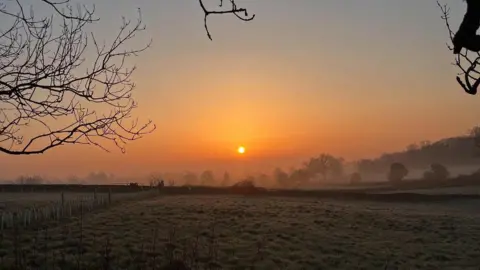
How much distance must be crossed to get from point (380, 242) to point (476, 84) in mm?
25035

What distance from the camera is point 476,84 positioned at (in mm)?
4184

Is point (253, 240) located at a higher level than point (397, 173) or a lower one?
lower

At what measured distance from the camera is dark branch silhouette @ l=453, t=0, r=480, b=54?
319 centimetres

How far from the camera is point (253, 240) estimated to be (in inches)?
1029

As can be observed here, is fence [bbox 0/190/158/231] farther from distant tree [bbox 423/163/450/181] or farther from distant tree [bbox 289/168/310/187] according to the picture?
distant tree [bbox 289/168/310/187]

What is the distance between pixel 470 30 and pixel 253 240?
77.3 feet

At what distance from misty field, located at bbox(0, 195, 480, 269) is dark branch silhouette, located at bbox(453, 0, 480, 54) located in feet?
35.7

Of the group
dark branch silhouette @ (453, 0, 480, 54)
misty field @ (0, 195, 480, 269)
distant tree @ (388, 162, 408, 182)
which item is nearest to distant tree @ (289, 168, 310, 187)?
distant tree @ (388, 162, 408, 182)

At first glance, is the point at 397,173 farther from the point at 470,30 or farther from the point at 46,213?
the point at 470,30

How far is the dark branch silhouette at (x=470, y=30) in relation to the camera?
319 cm

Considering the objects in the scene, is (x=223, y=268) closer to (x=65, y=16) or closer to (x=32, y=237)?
(x=32, y=237)

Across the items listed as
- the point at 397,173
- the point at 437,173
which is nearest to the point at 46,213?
the point at 437,173

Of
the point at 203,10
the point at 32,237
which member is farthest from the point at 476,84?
the point at 32,237

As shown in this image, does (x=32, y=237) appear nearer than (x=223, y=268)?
No
